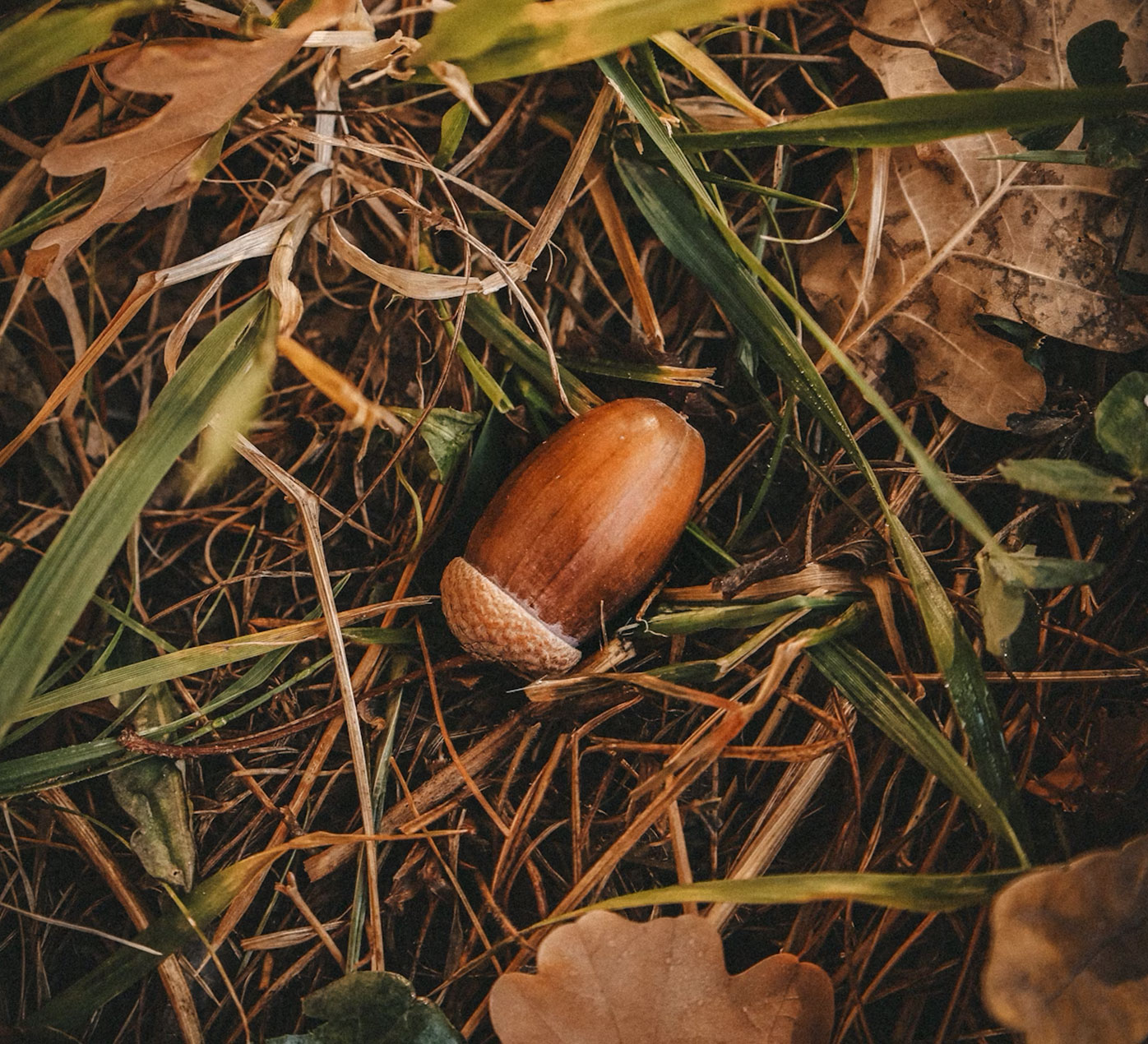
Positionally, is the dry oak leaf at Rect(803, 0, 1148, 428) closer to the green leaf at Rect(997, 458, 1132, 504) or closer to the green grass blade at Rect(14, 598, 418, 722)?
the green leaf at Rect(997, 458, 1132, 504)

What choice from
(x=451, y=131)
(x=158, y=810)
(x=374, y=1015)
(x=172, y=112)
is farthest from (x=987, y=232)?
(x=158, y=810)

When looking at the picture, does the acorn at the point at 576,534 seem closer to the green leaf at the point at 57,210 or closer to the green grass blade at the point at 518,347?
the green grass blade at the point at 518,347

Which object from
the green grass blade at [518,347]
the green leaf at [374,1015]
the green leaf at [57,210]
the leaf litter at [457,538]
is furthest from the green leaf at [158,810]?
the green grass blade at [518,347]

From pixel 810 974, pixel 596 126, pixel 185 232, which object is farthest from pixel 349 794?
pixel 596 126

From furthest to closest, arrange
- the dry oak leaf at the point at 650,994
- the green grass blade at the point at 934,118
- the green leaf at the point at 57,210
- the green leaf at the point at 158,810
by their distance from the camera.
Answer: the green leaf at the point at 158,810
the green leaf at the point at 57,210
the dry oak leaf at the point at 650,994
the green grass blade at the point at 934,118

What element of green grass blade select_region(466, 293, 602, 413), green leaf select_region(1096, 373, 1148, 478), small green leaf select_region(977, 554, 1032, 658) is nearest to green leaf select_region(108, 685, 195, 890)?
green grass blade select_region(466, 293, 602, 413)

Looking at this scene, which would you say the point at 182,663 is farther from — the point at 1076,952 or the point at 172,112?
the point at 1076,952

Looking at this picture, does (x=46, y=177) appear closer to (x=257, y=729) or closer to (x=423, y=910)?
(x=257, y=729)
